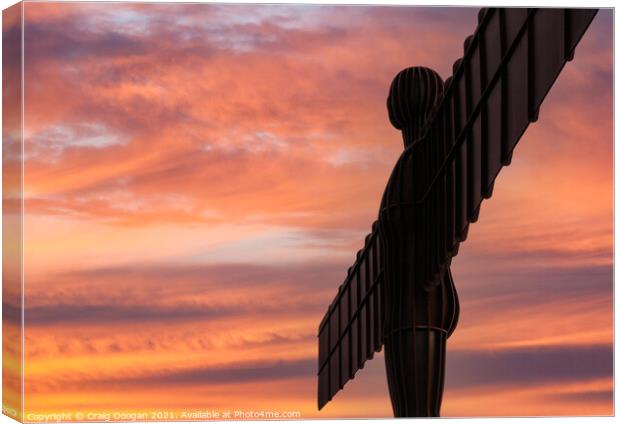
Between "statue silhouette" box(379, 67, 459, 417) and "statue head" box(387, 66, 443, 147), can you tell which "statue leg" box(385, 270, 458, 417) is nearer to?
"statue silhouette" box(379, 67, 459, 417)

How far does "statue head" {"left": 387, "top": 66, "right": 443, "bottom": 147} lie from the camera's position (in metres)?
17.2

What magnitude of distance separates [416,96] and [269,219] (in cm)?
262

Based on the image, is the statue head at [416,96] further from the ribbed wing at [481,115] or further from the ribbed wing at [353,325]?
the ribbed wing at [353,325]

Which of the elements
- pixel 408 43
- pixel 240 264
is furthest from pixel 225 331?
pixel 408 43

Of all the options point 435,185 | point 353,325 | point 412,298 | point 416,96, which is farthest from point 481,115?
point 353,325

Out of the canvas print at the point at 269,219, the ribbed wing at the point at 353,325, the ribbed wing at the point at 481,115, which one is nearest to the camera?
the ribbed wing at the point at 481,115

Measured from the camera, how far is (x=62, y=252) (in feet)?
Result: 56.3

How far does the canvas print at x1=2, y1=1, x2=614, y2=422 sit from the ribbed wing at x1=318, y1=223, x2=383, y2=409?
0.99 ft

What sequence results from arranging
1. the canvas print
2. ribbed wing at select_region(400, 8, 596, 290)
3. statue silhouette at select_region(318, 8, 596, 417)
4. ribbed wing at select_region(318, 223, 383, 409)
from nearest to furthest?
ribbed wing at select_region(400, 8, 596, 290), statue silhouette at select_region(318, 8, 596, 417), the canvas print, ribbed wing at select_region(318, 223, 383, 409)

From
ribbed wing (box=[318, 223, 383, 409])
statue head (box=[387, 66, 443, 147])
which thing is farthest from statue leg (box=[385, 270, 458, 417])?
statue head (box=[387, 66, 443, 147])

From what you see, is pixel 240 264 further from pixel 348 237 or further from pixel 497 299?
pixel 497 299

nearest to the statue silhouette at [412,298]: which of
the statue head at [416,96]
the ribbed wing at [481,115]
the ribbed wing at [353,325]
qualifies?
the statue head at [416,96]

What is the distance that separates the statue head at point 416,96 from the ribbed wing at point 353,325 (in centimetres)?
173

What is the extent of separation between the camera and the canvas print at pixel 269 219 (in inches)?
674
